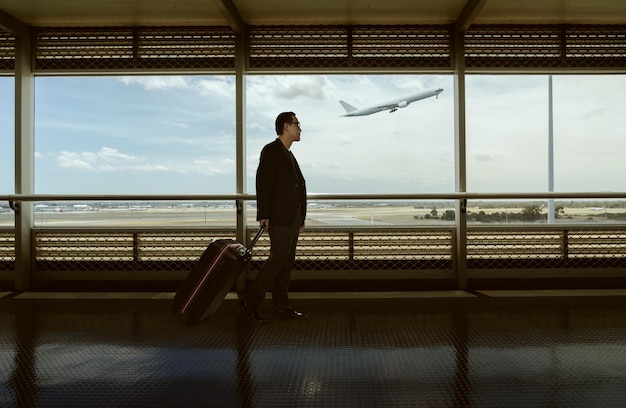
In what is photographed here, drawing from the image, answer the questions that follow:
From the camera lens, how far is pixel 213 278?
3053mm

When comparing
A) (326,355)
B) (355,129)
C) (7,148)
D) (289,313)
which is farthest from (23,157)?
(326,355)

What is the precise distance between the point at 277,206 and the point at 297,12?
2.26 meters

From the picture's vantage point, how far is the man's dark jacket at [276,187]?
313 cm

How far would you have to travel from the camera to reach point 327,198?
4.11 meters

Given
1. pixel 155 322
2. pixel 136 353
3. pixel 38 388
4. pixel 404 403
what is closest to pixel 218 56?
pixel 155 322

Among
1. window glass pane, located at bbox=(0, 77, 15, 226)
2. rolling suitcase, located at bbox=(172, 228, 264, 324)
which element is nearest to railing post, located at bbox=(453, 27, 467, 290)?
rolling suitcase, located at bbox=(172, 228, 264, 324)

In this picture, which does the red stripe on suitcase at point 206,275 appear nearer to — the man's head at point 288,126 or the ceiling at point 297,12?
the man's head at point 288,126

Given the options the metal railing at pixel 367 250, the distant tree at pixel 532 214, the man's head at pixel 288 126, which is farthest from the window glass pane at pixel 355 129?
the man's head at pixel 288 126

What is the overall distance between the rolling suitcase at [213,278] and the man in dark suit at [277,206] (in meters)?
0.21

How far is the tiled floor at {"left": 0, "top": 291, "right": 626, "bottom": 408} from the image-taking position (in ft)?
6.31

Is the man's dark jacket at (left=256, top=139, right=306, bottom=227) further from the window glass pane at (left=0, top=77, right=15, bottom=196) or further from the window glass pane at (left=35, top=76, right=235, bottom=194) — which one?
the window glass pane at (left=0, top=77, right=15, bottom=196)

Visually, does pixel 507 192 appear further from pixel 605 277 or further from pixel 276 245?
pixel 276 245

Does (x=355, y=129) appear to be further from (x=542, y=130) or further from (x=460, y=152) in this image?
(x=542, y=130)

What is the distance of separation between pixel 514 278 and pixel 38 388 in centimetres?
418
